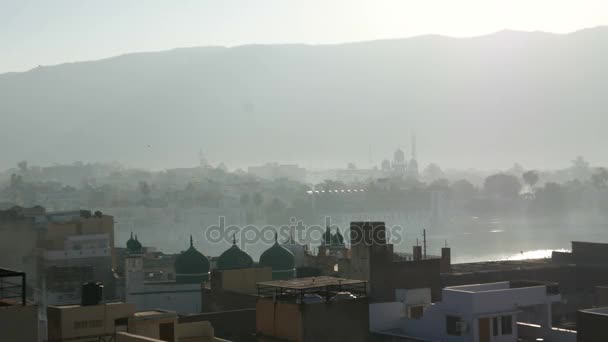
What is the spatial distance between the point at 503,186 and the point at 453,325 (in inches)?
3804

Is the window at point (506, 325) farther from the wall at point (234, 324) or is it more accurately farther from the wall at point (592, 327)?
the wall at point (234, 324)

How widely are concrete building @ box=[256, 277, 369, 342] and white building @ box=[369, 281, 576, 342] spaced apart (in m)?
1.18

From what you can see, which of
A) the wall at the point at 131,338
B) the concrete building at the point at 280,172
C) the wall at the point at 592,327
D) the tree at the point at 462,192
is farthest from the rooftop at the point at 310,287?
the concrete building at the point at 280,172

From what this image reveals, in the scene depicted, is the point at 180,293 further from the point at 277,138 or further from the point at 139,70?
the point at 139,70

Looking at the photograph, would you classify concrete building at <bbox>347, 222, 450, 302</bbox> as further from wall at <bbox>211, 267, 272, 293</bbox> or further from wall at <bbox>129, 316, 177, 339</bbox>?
wall at <bbox>129, 316, 177, 339</bbox>

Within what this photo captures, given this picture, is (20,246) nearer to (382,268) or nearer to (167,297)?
(167,297)

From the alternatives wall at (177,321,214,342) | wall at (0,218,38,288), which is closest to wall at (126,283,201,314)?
wall at (0,218,38,288)

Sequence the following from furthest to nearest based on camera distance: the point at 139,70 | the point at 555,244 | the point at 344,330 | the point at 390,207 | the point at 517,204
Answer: the point at 139,70
the point at 517,204
the point at 390,207
the point at 555,244
the point at 344,330

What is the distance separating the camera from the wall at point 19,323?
7016 millimetres

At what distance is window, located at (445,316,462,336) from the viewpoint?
1195 centimetres

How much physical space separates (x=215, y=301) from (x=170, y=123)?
472ft

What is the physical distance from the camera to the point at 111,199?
85.4 meters

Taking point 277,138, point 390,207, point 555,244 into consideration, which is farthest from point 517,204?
point 277,138

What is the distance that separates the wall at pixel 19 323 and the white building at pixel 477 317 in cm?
596
